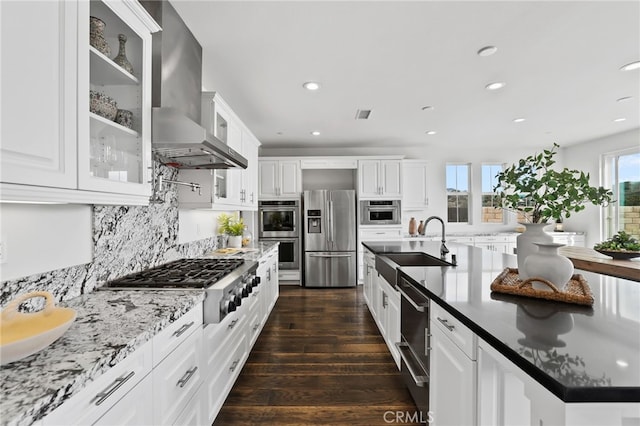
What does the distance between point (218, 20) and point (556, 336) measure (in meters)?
2.46

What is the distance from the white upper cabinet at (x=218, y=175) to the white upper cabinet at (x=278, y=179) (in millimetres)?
1904

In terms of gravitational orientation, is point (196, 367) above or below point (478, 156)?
below

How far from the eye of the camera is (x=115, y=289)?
1553mm

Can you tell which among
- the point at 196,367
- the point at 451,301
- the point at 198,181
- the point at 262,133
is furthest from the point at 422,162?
the point at 196,367

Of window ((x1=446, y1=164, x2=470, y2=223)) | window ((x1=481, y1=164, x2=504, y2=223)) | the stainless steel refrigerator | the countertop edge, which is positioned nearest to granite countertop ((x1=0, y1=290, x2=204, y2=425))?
the countertop edge

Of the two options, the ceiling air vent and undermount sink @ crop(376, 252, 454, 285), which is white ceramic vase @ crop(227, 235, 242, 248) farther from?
the ceiling air vent

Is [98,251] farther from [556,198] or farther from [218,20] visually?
[556,198]

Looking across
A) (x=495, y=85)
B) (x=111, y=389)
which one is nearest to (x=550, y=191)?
(x=111, y=389)

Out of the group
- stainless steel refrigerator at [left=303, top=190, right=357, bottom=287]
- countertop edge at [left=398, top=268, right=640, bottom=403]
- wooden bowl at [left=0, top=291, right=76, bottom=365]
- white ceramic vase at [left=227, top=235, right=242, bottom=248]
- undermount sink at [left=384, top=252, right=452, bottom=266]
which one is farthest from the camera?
stainless steel refrigerator at [left=303, top=190, right=357, bottom=287]

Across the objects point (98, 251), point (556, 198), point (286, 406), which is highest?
point (556, 198)

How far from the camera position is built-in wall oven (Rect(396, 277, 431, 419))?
1586 millimetres

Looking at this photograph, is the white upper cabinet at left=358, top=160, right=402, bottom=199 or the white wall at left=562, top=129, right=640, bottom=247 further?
the white upper cabinet at left=358, top=160, right=402, bottom=199

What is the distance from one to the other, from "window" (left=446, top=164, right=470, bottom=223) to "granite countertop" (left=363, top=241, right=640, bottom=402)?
479 centimetres

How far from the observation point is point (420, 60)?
253 cm
